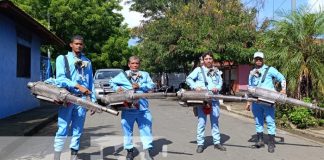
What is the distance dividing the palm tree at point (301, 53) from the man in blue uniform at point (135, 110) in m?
6.52

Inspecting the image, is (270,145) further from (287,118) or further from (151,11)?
(151,11)

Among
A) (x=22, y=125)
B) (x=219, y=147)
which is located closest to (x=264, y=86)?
(x=219, y=147)

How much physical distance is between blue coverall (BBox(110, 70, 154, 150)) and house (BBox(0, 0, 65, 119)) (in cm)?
589

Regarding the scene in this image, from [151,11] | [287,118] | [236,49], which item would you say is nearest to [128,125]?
[287,118]

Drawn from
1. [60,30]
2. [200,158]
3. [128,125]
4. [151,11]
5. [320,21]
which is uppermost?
[151,11]

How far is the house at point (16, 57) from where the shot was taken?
46.3ft

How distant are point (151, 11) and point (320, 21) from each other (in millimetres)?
29636

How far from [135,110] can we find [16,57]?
380 inches

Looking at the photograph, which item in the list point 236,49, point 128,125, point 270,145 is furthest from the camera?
point 236,49

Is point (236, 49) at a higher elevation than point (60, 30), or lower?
lower

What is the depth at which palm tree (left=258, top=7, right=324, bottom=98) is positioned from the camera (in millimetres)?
12961

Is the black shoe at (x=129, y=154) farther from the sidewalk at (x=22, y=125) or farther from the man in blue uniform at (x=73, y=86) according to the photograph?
the sidewalk at (x=22, y=125)

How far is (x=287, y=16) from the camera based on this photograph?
13.5 meters

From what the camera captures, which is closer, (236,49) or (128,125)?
(128,125)
